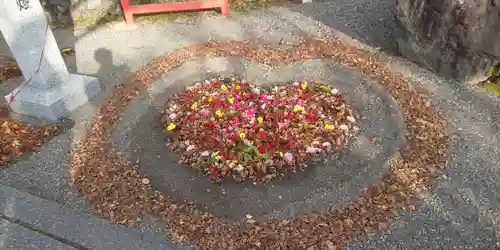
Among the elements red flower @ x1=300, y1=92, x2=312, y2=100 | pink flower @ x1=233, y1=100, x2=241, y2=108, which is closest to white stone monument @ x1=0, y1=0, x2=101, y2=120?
pink flower @ x1=233, y1=100, x2=241, y2=108

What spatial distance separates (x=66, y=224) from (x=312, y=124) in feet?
7.93

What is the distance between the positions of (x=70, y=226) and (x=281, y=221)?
1687 millimetres

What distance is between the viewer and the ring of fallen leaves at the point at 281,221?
338 centimetres

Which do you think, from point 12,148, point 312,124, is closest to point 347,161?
point 312,124

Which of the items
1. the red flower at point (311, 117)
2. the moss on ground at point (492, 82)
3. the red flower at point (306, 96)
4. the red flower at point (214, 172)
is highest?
the moss on ground at point (492, 82)

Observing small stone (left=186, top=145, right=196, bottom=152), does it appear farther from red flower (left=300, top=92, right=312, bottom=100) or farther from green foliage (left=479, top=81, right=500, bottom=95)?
green foliage (left=479, top=81, right=500, bottom=95)

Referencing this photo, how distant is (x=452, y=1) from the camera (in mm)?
4648

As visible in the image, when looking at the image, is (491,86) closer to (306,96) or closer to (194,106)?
(306,96)

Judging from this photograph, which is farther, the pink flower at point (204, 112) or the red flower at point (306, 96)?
the red flower at point (306, 96)

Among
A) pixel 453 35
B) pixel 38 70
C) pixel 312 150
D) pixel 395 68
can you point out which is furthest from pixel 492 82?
pixel 38 70

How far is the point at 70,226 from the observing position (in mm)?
3518

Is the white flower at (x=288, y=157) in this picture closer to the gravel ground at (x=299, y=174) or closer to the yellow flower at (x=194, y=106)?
the gravel ground at (x=299, y=174)

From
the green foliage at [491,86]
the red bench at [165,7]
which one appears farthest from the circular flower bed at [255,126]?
the red bench at [165,7]

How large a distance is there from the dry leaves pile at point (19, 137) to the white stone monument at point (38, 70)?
8.6 inches
